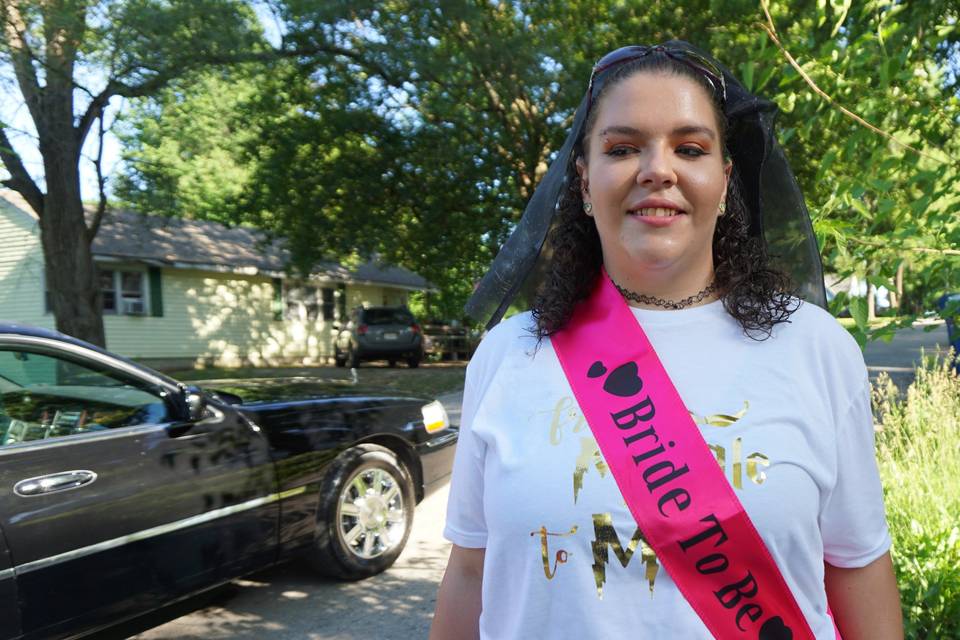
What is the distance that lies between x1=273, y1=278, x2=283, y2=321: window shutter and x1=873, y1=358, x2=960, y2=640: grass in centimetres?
2175

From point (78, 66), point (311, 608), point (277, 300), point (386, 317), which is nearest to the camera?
point (311, 608)

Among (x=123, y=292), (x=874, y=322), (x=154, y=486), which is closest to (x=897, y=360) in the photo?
(x=874, y=322)

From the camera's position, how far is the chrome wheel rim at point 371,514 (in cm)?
462

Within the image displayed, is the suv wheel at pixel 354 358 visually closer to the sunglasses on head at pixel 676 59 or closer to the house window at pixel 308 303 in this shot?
the house window at pixel 308 303

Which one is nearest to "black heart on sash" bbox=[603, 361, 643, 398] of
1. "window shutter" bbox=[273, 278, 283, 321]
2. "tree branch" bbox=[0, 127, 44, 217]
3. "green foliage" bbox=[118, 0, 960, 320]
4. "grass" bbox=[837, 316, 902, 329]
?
"grass" bbox=[837, 316, 902, 329]

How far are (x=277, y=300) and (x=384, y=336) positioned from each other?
5093 mm

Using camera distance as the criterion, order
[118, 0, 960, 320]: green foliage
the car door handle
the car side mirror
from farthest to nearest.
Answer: [118, 0, 960, 320]: green foliage, the car side mirror, the car door handle

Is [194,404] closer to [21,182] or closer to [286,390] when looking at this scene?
[286,390]

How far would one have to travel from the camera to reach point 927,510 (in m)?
3.42

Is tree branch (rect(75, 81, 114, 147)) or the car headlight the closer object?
the car headlight

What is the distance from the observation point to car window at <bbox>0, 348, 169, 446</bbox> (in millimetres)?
3404

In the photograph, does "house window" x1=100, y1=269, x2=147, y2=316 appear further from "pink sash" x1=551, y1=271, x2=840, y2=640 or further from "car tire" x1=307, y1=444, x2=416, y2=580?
"pink sash" x1=551, y1=271, x2=840, y2=640

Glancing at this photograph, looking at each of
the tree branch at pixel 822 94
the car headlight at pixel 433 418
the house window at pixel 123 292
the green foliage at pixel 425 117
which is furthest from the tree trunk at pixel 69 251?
the tree branch at pixel 822 94

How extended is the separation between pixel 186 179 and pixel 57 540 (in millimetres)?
29995
